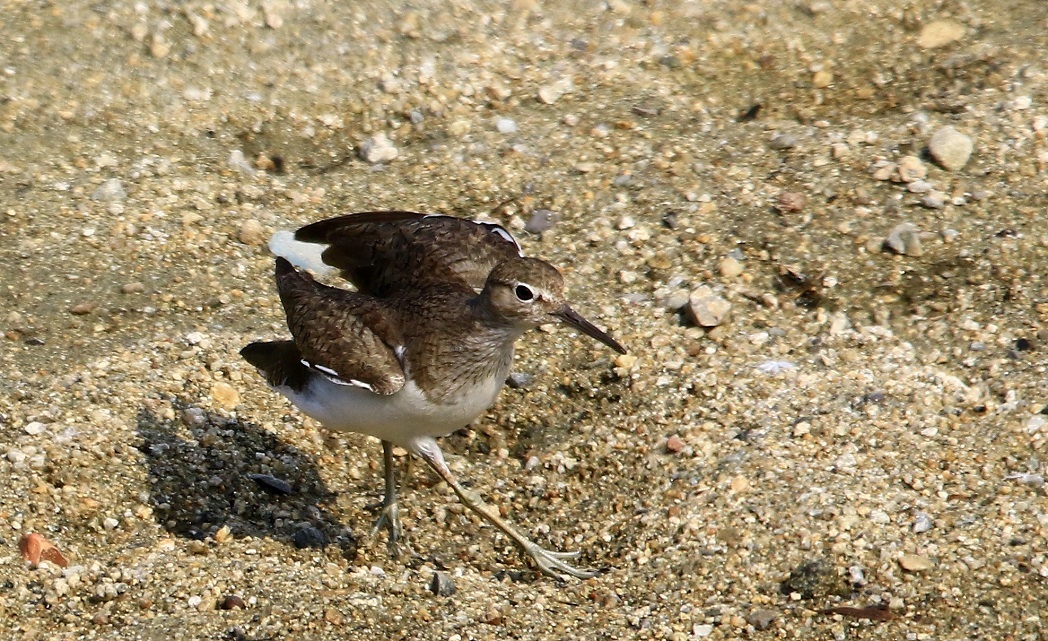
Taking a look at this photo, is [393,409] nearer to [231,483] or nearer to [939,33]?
[231,483]

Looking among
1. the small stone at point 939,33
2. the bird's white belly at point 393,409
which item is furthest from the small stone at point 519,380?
the small stone at point 939,33

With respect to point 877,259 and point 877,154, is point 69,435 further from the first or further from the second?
point 877,154

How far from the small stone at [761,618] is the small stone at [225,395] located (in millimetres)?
2628

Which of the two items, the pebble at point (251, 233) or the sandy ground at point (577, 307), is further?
the pebble at point (251, 233)

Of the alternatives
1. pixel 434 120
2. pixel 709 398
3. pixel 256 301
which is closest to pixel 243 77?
pixel 434 120

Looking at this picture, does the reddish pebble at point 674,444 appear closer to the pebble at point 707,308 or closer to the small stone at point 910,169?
the pebble at point 707,308

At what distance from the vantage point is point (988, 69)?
7.72 meters

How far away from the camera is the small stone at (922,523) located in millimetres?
5258

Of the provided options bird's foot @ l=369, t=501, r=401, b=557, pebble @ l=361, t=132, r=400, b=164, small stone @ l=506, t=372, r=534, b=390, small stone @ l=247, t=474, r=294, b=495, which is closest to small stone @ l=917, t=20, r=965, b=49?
pebble @ l=361, t=132, r=400, b=164

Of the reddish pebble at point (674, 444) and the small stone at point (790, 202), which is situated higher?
the small stone at point (790, 202)

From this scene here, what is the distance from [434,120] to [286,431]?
8.37ft

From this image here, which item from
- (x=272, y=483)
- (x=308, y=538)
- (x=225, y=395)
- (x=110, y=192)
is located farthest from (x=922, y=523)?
(x=110, y=192)

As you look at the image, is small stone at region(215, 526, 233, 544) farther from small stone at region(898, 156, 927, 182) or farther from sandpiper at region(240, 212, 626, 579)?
small stone at region(898, 156, 927, 182)

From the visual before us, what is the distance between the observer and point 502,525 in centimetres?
549
